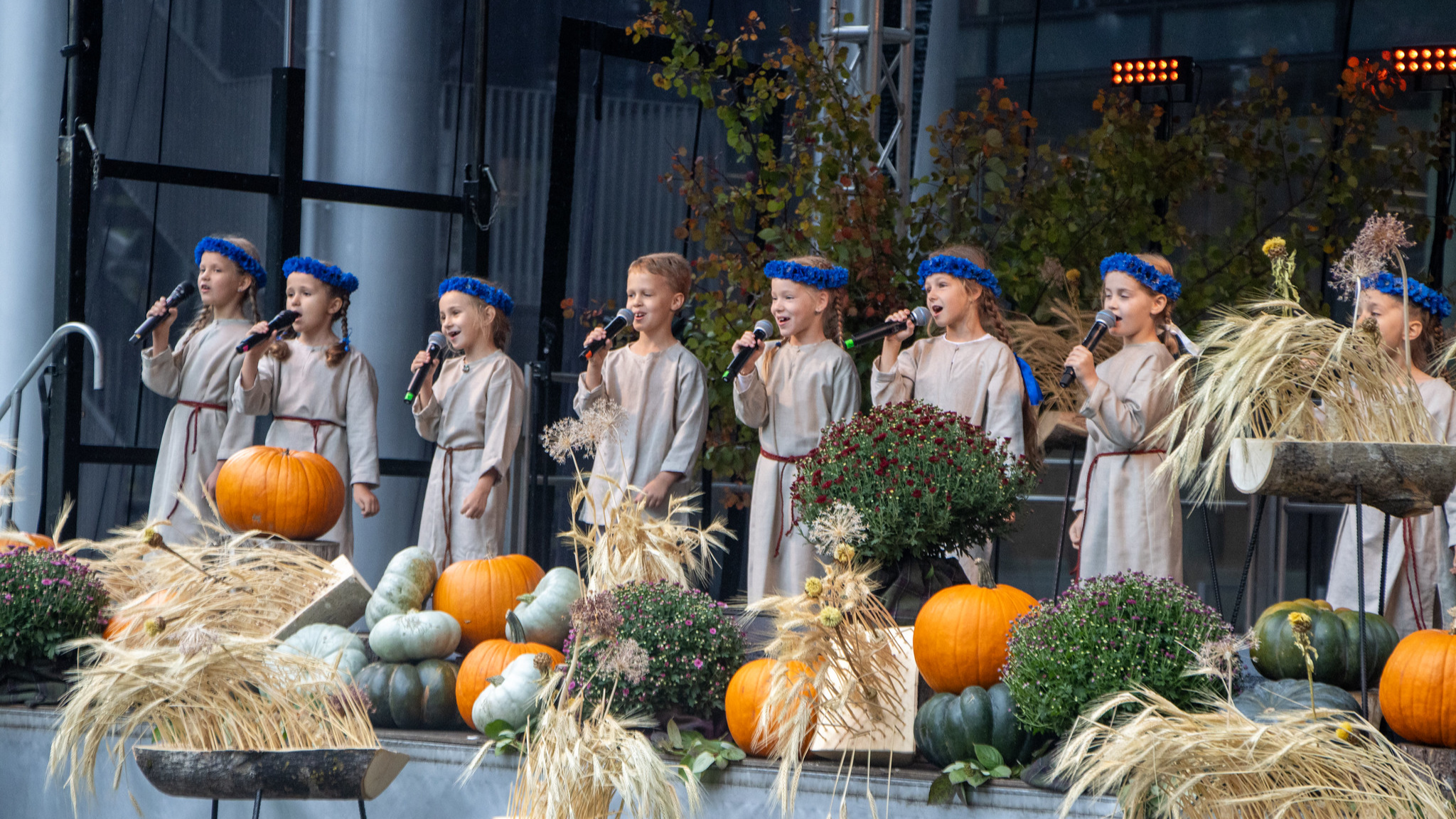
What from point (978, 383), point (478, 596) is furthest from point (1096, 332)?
point (478, 596)

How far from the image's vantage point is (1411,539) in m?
4.65

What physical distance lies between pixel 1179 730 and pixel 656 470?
2775 millimetres

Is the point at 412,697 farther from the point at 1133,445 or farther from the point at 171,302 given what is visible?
the point at 1133,445

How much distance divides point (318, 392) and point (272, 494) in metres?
0.90

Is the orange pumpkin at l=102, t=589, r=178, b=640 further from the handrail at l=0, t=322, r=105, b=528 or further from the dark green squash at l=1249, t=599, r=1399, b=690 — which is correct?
the dark green squash at l=1249, t=599, r=1399, b=690

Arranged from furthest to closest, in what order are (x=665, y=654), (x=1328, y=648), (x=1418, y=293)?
(x=1418, y=293) → (x=665, y=654) → (x=1328, y=648)

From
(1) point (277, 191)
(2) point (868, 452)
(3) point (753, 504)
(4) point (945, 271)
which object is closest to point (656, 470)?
(3) point (753, 504)

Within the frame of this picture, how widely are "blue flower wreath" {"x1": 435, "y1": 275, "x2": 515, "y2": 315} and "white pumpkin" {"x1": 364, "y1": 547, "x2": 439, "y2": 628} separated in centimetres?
130

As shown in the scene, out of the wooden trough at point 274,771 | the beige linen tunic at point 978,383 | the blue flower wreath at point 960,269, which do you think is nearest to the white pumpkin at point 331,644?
the wooden trough at point 274,771

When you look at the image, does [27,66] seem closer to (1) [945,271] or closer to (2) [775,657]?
(1) [945,271]

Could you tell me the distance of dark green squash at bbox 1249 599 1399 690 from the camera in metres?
3.24

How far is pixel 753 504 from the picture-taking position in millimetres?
5078

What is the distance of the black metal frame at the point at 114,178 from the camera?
585 centimetres

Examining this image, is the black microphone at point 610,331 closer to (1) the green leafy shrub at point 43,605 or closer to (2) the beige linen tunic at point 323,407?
(2) the beige linen tunic at point 323,407
